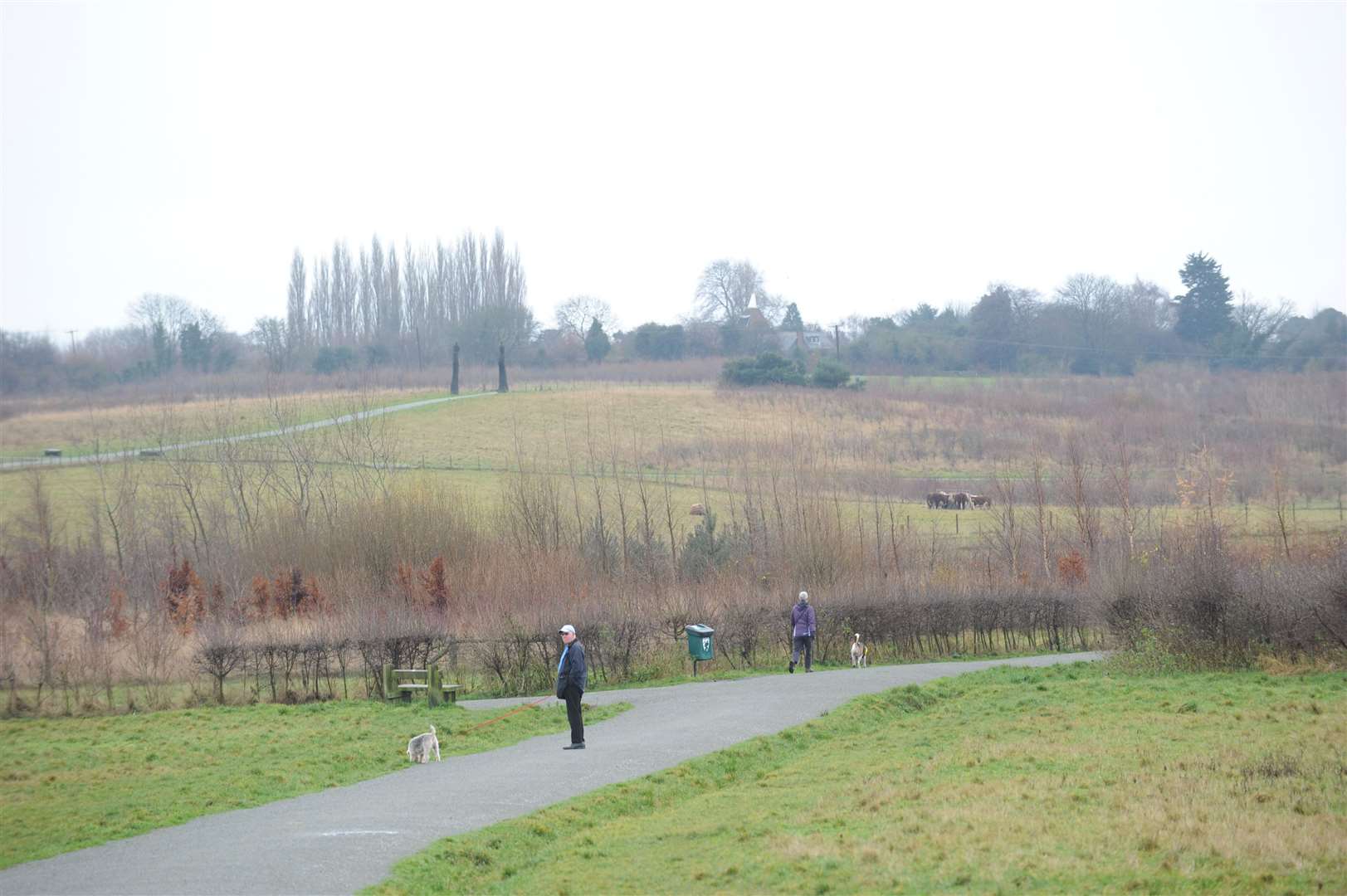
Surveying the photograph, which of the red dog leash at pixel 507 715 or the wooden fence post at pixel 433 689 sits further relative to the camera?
the wooden fence post at pixel 433 689

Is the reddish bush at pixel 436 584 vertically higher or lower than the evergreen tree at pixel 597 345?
lower

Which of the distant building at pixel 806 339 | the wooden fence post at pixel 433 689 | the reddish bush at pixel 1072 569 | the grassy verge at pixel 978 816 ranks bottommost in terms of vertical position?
the reddish bush at pixel 1072 569

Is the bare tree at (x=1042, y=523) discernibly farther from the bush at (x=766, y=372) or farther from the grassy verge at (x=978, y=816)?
the bush at (x=766, y=372)

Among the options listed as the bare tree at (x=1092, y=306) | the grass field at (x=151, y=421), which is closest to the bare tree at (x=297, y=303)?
the grass field at (x=151, y=421)

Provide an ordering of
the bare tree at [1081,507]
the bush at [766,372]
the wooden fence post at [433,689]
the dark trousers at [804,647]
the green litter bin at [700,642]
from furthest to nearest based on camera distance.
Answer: the bush at [766,372] → the bare tree at [1081,507] → the green litter bin at [700,642] → the dark trousers at [804,647] → the wooden fence post at [433,689]

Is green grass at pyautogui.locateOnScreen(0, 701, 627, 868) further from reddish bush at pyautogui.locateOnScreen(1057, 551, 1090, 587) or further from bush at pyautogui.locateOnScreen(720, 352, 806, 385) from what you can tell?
bush at pyautogui.locateOnScreen(720, 352, 806, 385)

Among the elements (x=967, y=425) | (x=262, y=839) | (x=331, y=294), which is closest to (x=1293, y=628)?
(x=262, y=839)

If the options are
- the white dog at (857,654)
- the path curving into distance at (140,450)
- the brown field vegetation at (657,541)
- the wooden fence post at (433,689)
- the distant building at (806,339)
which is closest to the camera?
the wooden fence post at (433,689)

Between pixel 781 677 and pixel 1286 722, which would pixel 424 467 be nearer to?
pixel 781 677

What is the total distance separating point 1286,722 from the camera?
16703 millimetres

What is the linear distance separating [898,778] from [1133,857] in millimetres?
4684

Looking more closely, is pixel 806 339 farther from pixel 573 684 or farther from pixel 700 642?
pixel 573 684

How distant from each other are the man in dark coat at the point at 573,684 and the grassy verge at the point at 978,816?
2376 millimetres

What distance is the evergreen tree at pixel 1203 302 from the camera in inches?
4560
